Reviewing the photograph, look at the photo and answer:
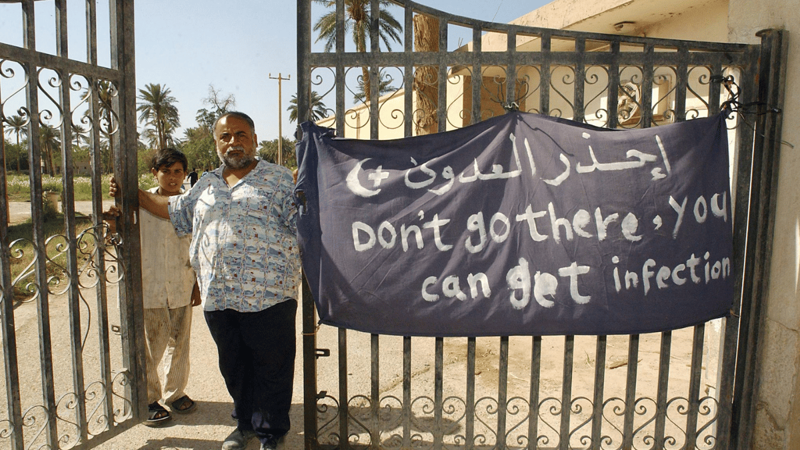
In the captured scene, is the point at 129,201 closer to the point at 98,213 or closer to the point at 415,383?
the point at 98,213

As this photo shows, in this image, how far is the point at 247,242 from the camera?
2.77 meters

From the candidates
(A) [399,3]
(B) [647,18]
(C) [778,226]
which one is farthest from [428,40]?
(C) [778,226]

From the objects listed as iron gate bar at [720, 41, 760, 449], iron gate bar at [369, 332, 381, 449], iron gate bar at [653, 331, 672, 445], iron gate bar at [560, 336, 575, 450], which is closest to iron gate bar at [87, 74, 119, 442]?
iron gate bar at [369, 332, 381, 449]

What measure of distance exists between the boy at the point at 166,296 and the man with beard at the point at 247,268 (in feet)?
1.56

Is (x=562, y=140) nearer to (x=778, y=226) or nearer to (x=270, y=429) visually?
(x=778, y=226)

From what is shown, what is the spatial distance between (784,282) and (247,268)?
9.65 feet

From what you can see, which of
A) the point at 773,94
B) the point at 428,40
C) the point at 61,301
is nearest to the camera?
the point at 773,94

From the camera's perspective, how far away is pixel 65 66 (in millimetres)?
2818

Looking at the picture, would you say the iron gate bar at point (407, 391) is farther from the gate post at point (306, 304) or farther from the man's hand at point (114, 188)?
the man's hand at point (114, 188)

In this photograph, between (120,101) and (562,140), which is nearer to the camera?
(562,140)

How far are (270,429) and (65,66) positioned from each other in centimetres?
231

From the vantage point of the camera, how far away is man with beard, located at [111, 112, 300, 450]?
278 centimetres

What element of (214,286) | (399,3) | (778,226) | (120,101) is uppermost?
(399,3)

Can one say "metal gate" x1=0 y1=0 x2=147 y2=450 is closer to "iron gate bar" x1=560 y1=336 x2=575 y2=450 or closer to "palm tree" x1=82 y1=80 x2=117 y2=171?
"palm tree" x1=82 y1=80 x2=117 y2=171
